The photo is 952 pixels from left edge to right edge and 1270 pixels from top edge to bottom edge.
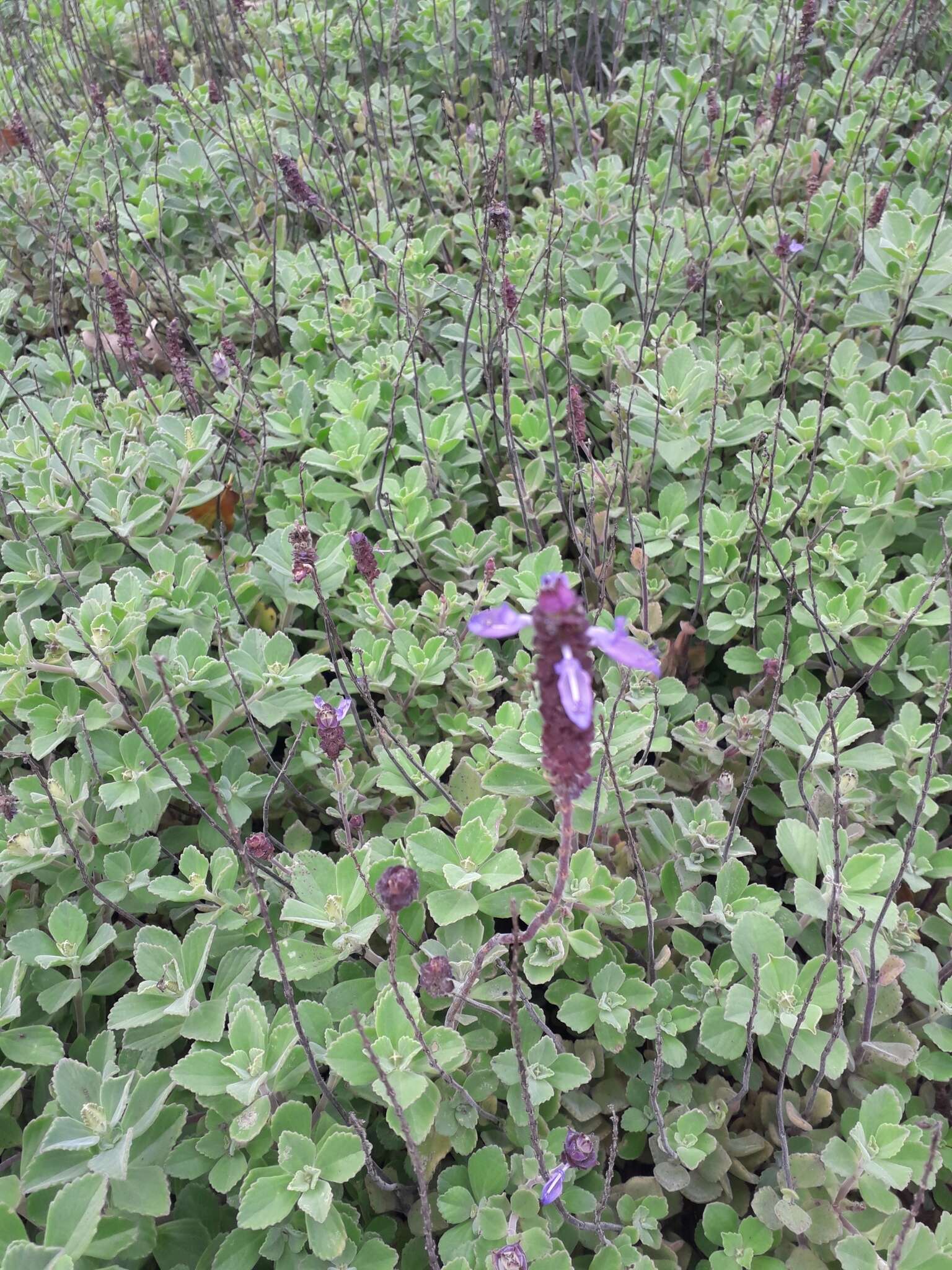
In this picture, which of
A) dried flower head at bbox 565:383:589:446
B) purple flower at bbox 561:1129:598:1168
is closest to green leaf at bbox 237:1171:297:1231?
purple flower at bbox 561:1129:598:1168

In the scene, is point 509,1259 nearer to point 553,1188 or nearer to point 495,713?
point 553,1188

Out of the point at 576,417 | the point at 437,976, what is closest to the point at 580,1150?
the point at 437,976

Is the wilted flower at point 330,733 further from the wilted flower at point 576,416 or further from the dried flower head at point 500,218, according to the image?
the dried flower head at point 500,218

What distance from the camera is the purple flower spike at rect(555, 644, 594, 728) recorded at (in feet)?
2.72

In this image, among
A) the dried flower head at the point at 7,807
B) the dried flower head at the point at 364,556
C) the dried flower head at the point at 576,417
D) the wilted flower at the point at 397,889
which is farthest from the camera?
the dried flower head at the point at 576,417

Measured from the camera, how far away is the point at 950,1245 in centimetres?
130

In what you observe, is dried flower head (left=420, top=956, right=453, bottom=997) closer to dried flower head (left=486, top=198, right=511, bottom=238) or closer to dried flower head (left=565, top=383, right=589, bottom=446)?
dried flower head (left=565, top=383, right=589, bottom=446)

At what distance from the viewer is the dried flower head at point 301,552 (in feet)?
5.83

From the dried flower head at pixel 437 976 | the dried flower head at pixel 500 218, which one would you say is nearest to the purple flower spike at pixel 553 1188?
the dried flower head at pixel 437 976

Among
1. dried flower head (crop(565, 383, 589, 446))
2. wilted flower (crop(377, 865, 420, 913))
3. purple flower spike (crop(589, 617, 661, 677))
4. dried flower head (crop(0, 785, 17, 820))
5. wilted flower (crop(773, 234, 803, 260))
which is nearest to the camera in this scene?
purple flower spike (crop(589, 617, 661, 677))

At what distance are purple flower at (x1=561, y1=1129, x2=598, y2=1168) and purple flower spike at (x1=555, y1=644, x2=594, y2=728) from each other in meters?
0.84

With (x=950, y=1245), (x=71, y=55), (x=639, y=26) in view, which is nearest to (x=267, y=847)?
(x=950, y=1245)

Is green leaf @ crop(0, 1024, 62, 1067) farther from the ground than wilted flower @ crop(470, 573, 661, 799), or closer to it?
closer to it

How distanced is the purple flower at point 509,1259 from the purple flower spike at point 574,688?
0.81m
